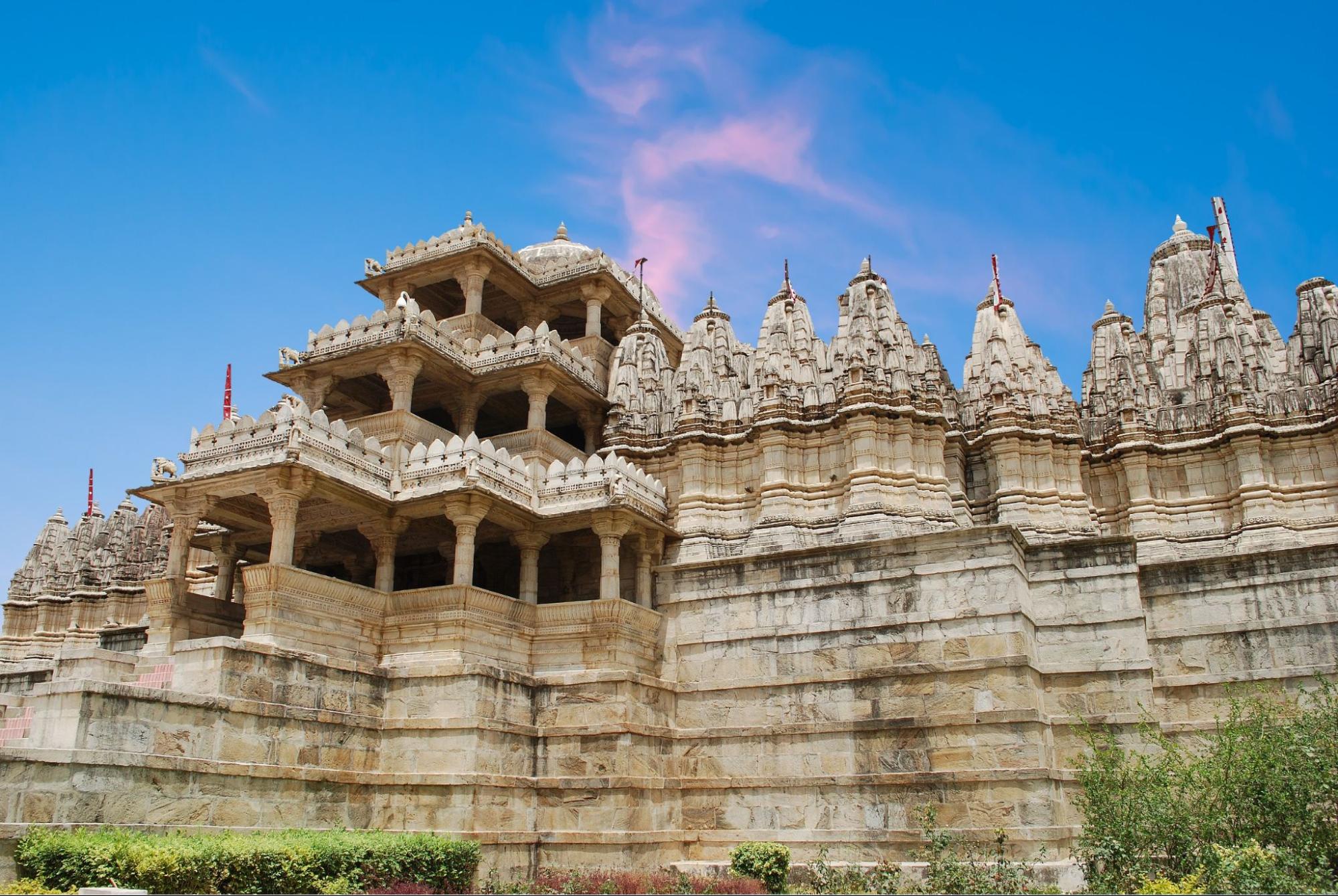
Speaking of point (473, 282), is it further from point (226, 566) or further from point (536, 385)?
point (226, 566)

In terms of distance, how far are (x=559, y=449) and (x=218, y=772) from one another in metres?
13.3

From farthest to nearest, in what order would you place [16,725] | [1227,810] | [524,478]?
[524,478] < [1227,810] < [16,725]

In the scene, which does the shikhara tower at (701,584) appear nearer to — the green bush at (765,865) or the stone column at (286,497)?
the stone column at (286,497)

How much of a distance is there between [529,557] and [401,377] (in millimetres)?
5708

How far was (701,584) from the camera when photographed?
25641 mm

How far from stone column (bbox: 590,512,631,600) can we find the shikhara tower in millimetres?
107

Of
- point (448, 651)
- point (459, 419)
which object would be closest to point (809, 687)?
point (448, 651)

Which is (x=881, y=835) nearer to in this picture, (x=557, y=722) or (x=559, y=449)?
(x=557, y=722)

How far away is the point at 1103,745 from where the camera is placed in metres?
21.9

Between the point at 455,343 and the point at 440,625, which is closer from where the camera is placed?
the point at 440,625

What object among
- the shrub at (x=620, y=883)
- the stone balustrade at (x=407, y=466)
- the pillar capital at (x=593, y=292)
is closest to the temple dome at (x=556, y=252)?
the pillar capital at (x=593, y=292)

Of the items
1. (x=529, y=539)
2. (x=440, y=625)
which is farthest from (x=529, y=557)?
(x=440, y=625)

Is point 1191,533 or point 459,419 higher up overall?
point 459,419

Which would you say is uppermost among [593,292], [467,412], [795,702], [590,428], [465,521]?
[593,292]
